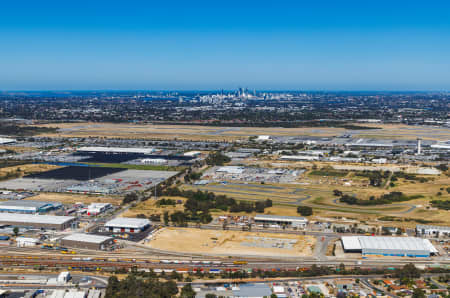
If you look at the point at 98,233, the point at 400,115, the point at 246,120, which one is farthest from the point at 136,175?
the point at 400,115

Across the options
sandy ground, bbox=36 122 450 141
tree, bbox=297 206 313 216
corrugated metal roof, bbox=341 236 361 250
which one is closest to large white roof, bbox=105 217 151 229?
tree, bbox=297 206 313 216

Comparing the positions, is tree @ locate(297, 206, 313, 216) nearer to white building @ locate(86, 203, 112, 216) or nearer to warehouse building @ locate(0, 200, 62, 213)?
white building @ locate(86, 203, 112, 216)

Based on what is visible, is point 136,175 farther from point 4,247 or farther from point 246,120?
point 246,120

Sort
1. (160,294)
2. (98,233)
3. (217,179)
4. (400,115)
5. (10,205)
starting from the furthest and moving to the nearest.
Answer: (400,115) → (217,179) → (10,205) → (98,233) → (160,294)

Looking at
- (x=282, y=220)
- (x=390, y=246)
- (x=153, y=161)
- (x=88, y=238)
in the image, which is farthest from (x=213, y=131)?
(x=390, y=246)

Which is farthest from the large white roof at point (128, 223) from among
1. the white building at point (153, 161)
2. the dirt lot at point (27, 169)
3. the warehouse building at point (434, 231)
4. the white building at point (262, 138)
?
the white building at point (262, 138)
